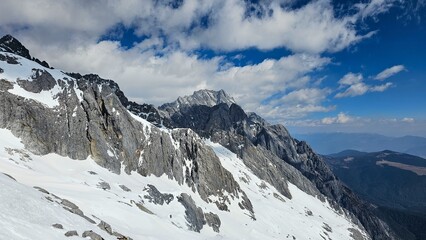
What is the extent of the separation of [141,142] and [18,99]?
44383 mm

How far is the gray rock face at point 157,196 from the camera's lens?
98500 mm

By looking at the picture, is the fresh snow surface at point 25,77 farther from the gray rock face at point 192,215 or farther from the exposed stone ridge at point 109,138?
the gray rock face at point 192,215

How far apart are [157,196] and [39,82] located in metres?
47.2

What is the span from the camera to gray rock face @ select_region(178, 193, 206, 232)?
3983 inches

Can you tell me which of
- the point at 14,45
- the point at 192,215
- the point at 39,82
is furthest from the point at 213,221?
the point at 14,45

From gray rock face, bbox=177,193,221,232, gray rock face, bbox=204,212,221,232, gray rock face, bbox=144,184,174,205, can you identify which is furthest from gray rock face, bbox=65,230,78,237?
gray rock face, bbox=204,212,221,232

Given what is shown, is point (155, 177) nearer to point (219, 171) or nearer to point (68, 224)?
point (219, 171)

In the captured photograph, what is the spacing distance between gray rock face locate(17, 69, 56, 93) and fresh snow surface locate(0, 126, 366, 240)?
17.1 metres

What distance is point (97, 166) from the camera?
104562 mm

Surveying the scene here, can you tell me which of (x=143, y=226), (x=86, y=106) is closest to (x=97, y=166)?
(x=86, y=106)

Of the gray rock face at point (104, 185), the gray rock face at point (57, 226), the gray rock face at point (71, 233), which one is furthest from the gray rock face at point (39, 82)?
the gray rock face at point (71, 233)

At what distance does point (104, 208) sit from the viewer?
188 feet

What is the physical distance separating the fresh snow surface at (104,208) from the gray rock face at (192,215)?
2010 mm

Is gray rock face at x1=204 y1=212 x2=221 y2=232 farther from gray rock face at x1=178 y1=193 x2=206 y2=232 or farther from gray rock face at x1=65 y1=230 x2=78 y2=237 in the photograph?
gray rock face at x1=65 y1=230 x2=78 y2=237
